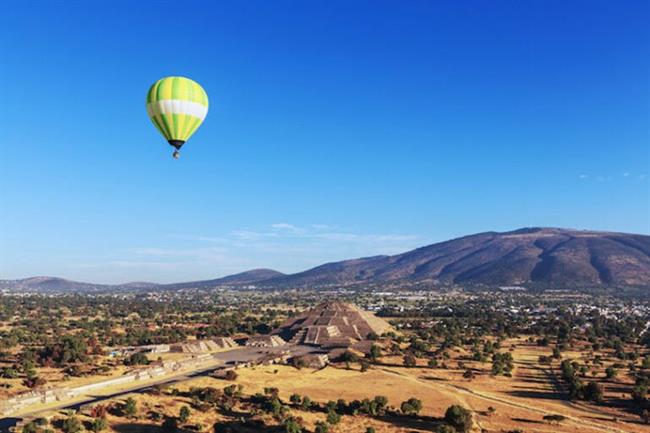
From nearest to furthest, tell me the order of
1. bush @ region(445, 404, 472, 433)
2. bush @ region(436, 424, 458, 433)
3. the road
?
bush @ region(436, 424, 458, 433) → bush @ region(445, 404, 472, 433) → the road

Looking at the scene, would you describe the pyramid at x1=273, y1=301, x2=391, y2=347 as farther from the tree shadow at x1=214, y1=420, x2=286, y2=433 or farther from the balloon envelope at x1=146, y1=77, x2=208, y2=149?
the balloon envelope at x1=146, y1=77, x2=208, y2=149

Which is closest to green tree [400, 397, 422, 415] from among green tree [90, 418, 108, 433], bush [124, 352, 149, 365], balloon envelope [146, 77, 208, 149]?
green tree [90, 418, 108, 433]

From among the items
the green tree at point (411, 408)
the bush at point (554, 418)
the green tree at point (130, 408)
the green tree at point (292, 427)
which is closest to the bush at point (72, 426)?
the green tree at point (130, 408)

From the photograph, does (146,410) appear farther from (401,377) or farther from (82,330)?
(82,330)

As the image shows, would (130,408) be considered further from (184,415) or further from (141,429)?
(184,415)

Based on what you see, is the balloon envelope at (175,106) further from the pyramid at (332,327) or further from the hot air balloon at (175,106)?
the pyramid at (332,327)

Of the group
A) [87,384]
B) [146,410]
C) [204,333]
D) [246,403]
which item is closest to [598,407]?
[246,403]
